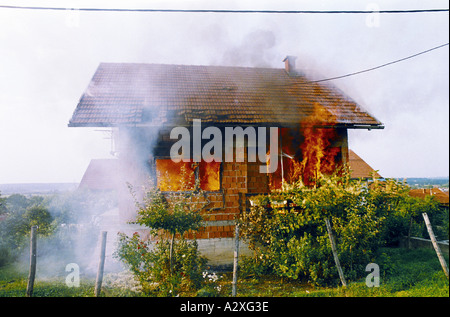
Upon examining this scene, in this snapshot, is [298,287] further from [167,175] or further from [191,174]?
[167,175]

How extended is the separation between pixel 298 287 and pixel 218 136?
4.71 metres

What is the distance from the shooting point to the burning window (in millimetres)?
7669

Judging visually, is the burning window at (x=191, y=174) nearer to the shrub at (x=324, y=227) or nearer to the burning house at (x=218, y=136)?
the burning house at (x=218, y=136)

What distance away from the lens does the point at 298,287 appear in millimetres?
6156

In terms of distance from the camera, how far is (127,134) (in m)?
7.43

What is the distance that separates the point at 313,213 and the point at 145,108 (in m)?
5.91

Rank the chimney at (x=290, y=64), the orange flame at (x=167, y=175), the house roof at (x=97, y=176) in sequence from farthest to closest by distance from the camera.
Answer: the house roof at (x=97, y=176) < the chimney at (x=290, y=64) < the orange flame at (x=167, y=175)

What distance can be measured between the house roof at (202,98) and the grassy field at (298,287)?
4260 millimetres

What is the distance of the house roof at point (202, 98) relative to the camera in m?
7.72

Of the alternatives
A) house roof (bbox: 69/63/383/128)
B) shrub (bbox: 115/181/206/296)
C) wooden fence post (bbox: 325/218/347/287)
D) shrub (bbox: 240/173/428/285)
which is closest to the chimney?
house roof (bbox: 69/63/383/128)

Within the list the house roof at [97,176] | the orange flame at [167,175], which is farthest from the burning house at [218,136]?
the house roof at [97,176]

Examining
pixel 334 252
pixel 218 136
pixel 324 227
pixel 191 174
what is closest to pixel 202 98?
pixel 218 136

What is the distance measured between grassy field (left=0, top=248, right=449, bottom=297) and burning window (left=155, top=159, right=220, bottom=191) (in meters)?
2.77
